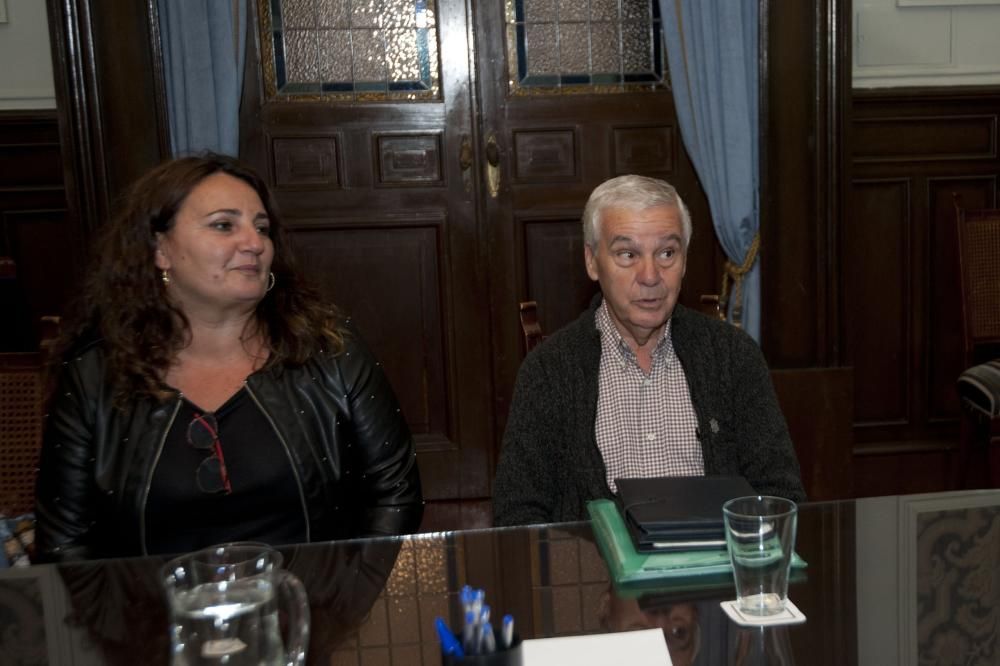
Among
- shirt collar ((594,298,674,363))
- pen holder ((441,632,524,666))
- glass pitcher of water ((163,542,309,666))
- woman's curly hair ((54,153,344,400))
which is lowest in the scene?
pen holder ((441,632,524,666))

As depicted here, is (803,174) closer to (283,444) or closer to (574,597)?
(283,444)

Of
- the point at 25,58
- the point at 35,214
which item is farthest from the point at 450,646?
the point at 25,58

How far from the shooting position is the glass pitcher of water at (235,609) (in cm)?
93

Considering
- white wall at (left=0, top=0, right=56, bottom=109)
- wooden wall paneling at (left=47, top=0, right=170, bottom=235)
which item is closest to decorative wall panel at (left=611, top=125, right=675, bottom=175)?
wooden wall paneling at (left=47, top=0, right=170, bottom=235)

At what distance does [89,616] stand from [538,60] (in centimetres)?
280

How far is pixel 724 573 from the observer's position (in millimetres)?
1268

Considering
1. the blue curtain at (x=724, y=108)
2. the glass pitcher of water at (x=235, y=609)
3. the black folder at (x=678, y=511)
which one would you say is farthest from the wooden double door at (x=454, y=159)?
the glass pitcher of water at (x=235, y=609)

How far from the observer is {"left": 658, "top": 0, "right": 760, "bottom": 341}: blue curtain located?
3473 mm

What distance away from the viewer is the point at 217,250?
1899mm

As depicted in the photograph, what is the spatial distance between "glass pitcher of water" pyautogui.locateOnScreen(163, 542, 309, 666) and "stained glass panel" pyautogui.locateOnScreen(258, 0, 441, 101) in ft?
9.09

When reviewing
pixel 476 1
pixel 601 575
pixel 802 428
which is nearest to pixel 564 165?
pixel 476 1

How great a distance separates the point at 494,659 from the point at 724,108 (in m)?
2.93

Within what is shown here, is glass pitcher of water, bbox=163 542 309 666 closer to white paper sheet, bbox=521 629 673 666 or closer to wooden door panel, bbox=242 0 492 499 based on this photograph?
white paper sheet, bbox=521 629 673 666

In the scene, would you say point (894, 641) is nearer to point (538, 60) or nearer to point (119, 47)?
point (538, 60)
